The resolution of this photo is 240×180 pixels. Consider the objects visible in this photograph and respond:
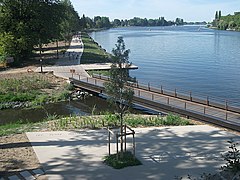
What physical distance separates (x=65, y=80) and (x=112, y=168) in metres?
21.9

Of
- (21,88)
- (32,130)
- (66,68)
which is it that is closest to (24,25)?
(66,68)

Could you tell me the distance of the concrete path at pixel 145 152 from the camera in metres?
10.2

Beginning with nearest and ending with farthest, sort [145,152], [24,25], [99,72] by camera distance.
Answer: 1. [145,152]
2. [99,72]
3. [24,25]

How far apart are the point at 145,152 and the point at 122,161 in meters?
1.38

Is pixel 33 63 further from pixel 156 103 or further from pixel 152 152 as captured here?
pixel 152 152

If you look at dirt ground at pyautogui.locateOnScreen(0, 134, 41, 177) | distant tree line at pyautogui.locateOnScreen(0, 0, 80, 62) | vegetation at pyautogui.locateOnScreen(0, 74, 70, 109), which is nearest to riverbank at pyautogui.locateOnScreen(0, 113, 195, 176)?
dirt ground at pyautogui.locateOnScreen(0, 134, 41, 177)

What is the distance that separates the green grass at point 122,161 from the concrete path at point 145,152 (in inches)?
7.7

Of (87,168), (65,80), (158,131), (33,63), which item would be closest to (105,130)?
(158,131)

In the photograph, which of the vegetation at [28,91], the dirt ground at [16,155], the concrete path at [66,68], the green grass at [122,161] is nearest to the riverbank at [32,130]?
the dirt ground at [16,155]

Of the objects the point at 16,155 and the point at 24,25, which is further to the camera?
the point at 24,25

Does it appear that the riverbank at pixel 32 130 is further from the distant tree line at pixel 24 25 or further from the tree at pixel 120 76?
the distant tree line at pixel 24 25

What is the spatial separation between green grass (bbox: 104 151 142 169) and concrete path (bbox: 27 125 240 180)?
20 centimetres

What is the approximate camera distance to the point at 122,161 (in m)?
10.9

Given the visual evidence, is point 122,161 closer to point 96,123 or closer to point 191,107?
point 96,123
